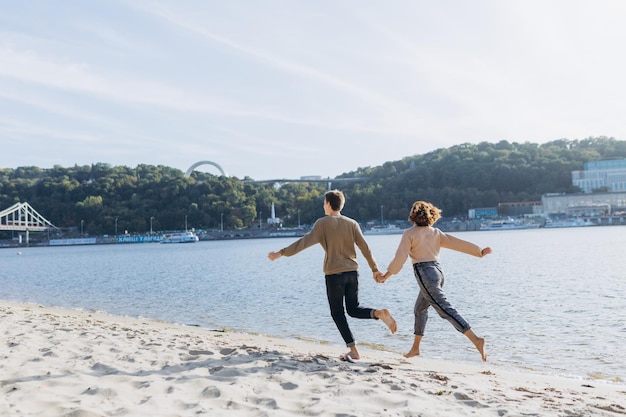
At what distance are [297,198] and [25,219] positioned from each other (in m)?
58.9

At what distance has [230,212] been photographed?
132m

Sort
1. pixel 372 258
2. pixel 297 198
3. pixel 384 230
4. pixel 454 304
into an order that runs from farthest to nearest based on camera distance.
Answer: pixel 297 198, pixel 384 230, pixel 454 304, pixel 372 258

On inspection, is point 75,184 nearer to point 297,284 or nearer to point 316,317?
point 297,284

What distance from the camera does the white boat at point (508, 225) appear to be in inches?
A: 4518

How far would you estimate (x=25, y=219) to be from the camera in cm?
12212

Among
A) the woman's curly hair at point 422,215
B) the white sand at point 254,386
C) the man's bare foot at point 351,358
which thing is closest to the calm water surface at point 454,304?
the white sand at point 254,386

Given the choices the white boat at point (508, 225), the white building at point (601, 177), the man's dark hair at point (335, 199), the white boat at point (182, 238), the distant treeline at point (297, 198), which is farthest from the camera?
the distant treeline at point (297, 198)

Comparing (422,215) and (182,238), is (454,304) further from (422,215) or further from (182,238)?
(182,238)

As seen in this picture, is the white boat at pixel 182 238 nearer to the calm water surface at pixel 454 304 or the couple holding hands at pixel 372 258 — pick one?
the calm water surface at pixel 454 304

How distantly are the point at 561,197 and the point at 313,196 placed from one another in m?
53.2

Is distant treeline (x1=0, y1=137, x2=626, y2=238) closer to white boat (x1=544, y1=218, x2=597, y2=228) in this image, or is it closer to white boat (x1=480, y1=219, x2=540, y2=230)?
white boat (x1=480, y1=219, x2=540, y2=230)

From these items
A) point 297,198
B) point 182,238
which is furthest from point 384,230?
point 182,238

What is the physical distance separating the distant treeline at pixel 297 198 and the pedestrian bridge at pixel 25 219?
448 centimetres

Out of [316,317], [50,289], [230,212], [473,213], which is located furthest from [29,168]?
[316,317]
